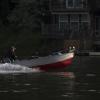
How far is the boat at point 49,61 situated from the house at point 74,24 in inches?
1249

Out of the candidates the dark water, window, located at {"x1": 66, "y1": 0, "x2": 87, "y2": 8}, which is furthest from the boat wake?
window, located at {"x1": 66, "y1": 0, "x2": 87, "y2": 8}

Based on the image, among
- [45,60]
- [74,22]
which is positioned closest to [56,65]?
[45,60]

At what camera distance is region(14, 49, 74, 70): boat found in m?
38.6

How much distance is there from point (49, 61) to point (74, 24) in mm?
41187

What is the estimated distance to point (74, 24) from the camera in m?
80.3

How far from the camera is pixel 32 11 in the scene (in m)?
78.9

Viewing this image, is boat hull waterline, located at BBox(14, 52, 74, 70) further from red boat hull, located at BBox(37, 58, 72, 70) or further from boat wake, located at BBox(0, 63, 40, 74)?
boat wake, located at BBox(0, 63, 40, 74)

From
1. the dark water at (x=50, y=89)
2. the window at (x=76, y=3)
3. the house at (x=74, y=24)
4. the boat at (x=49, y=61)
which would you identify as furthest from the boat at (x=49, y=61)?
the window at (x=76, y=3)

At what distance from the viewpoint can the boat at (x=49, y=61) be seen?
38625mm

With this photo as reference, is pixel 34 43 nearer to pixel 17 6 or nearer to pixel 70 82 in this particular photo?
pixel 17 6

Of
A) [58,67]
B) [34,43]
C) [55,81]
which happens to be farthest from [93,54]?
[55,81]

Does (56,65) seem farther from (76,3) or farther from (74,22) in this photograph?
(76,3)

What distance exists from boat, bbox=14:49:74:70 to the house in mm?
31730

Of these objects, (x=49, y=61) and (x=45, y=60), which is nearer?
(x=45, y=60)
